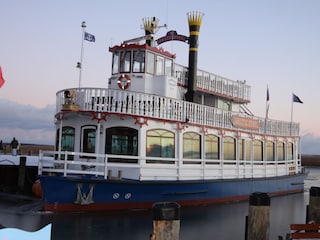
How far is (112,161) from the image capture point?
14617 mm

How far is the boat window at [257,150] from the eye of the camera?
2023 cm

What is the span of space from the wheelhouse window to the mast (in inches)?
120

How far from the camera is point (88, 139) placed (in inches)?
607

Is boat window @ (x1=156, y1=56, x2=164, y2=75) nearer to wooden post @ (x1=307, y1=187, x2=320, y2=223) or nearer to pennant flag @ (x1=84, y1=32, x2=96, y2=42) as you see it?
pennant flag @ (x1=84, y1=32, x2=96, y2=42)

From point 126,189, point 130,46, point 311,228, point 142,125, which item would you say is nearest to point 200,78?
point 130,46

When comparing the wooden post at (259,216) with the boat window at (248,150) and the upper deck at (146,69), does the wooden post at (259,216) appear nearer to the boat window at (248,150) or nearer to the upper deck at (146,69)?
the upper deck at (146,69)

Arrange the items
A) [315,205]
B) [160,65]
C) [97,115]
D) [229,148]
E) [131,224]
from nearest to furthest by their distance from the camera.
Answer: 1. [315,205]
2. [131,224]
3. [97,115]
4. [160,65]
5. [229,148]

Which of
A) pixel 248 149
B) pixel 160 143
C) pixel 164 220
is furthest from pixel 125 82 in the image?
pixel 164 220

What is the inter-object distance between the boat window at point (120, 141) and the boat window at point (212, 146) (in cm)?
370

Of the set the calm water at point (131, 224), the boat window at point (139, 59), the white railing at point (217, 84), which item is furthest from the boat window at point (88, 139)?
the white railing at point (217, 84)

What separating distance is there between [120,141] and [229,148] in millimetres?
5729

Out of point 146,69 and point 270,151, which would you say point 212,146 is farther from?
point 270,151

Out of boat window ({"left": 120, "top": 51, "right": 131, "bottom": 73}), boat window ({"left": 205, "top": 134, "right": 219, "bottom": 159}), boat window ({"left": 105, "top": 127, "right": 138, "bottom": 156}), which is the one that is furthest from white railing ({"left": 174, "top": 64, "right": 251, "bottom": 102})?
boat window ({"left": 105, "top": 127, "right": 138, "bottom": 156})

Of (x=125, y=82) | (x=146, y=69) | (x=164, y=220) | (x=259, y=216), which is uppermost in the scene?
(x=146, y=69)
